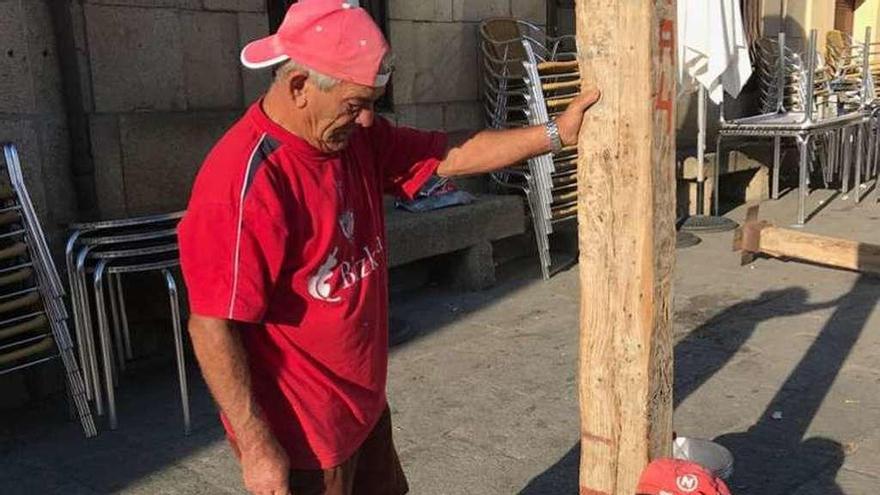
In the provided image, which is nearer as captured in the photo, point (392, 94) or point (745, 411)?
point (745, 411)

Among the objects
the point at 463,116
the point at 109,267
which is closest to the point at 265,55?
the point at 109,267

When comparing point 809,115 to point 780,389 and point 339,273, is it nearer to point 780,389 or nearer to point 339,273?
point 780,389

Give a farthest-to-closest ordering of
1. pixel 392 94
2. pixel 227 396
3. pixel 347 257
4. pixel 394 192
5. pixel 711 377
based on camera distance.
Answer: pixel 392 94 → pixel 711 377 → pixel 394 192 → pixel 347 257 → pixel 227 396

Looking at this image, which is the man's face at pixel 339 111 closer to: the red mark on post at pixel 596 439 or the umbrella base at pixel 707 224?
the red mark on post at pixel 596 439

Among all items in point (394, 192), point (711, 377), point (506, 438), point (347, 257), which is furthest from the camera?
point (711, 377)

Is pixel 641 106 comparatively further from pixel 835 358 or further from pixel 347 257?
pixel 835 358

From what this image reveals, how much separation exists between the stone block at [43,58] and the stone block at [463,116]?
119 inches

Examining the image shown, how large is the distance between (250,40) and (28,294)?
213 centimetres

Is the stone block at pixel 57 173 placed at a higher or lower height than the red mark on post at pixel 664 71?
lower

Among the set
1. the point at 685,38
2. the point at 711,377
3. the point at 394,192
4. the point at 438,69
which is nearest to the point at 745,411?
the point at 711,377

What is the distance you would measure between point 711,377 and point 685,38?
154 inches

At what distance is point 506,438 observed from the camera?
3928mm

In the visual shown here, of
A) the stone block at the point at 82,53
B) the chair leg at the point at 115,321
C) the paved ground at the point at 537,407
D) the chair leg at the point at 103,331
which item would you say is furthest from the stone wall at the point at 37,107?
the paved ground at the point at 537,407

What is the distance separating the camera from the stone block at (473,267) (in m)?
6.25
